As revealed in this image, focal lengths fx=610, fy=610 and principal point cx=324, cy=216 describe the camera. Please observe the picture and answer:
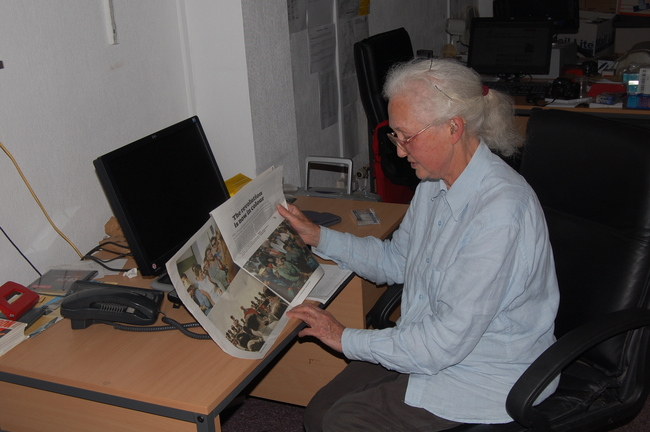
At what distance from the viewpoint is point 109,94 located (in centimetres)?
181

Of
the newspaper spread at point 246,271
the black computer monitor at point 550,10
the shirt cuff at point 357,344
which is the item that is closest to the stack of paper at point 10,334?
the newspaper spread at point 246,271

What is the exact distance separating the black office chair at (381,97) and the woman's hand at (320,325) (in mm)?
1610

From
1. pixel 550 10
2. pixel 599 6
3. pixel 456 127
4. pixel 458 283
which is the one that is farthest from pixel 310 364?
pixel 599 6

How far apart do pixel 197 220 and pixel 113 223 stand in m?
0.36

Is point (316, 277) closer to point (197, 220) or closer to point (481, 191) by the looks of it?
point (197, 220)

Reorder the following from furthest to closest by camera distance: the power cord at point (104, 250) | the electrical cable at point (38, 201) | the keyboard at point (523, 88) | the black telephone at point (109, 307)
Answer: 1. the keyboard at point (523, 88)
2. the power cord at point (104, 250)
3. the electrical cable at point (38, 201)
4. the black telephone at point (109, 307)

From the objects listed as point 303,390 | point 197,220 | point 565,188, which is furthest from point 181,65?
point 565,188

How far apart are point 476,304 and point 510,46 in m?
2.67

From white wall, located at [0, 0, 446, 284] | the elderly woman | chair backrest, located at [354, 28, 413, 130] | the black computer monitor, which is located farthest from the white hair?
the black computer monitor

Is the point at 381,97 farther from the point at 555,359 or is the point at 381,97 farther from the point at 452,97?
the point at 555,359

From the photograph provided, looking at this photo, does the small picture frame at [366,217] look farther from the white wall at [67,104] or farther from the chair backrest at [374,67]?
the chair backrest at [374,67]

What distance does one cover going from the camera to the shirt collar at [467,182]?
127 cm

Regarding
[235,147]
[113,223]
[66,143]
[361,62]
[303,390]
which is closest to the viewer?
[66,143]

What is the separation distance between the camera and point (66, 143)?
1684 mm
